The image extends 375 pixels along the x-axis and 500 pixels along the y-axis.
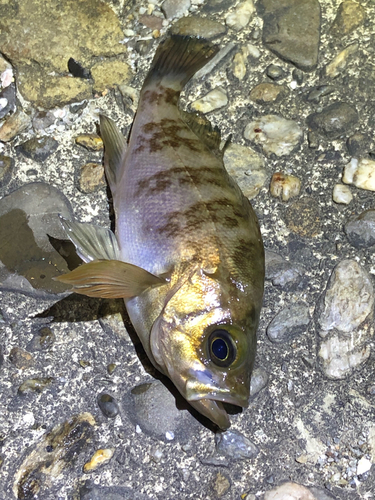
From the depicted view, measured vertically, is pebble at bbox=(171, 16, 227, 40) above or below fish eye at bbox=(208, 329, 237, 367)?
above

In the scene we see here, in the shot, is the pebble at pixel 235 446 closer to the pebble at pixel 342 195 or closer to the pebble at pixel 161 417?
the pebble at pixel 161 417

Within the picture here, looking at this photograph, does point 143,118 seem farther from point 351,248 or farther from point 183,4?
point 351,248

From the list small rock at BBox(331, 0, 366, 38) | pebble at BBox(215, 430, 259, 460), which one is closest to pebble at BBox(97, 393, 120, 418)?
pebble at BBox(215, 430, 259, 460)

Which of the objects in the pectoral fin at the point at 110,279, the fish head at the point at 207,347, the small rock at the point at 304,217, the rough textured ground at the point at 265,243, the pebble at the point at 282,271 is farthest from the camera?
the small rock at the point at 304,217

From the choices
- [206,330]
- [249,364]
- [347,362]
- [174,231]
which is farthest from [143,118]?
[347,362]

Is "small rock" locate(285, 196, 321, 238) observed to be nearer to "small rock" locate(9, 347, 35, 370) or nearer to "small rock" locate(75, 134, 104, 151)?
"small rock" locate(75, 134, 104, 151)

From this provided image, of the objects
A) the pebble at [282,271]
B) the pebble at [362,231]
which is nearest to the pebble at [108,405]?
the pebble at [282,271]
